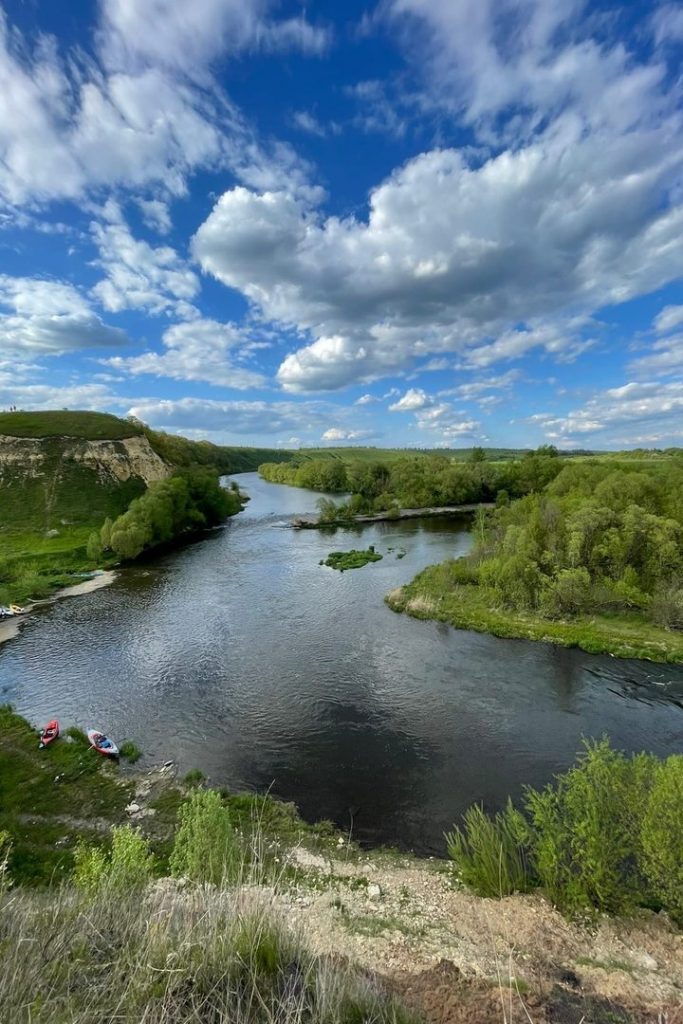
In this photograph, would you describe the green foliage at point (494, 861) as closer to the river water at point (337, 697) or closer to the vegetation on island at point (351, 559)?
the river water at point (337, 697)

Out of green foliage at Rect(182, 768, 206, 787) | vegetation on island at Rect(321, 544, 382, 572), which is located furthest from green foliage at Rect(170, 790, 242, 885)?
vegetation on island at Rect(321, 544, 382, 572)

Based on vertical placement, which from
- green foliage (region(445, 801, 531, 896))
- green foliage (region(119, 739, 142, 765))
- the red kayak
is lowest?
green foliage (region(119, 739, 142, 765))

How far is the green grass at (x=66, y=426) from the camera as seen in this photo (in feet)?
287

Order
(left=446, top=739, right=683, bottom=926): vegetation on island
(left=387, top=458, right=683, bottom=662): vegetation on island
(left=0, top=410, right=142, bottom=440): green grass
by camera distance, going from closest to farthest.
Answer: (left=446, top=739, right=683, bottom=926): vegetation on island, (left=387, top=458, right=683, bottom=662): vegetation on island, (left=0, top=410, right=142, bottom=440): green grass

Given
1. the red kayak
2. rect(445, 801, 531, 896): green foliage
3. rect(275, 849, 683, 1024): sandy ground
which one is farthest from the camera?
the red kayak

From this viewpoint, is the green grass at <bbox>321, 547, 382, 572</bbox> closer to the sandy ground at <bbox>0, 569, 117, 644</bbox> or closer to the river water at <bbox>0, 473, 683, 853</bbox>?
the river water at <bbox>0, 473, 683, 853</bbox>

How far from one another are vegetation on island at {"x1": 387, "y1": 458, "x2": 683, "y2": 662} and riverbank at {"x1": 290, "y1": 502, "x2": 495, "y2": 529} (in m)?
33.1

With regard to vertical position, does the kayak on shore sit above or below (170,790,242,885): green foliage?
below

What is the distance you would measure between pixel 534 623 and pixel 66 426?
90592 millimetres

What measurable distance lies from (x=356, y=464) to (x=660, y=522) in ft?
316

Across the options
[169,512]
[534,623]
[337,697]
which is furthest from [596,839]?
[169,512]

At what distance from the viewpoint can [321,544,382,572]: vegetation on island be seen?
54.5 metres

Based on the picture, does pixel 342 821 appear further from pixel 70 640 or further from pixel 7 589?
pixel 7 589

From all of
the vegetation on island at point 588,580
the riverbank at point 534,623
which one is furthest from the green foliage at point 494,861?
the vegetation on island at point 588,580
